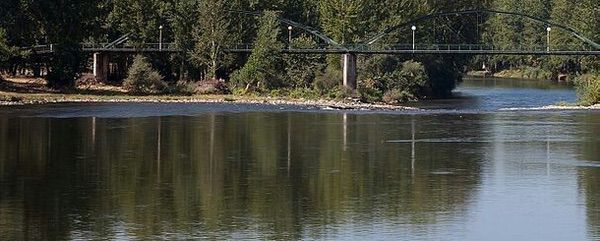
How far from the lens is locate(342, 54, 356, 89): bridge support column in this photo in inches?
4274

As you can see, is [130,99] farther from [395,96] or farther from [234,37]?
[395,96]

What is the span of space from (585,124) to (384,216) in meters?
43.6

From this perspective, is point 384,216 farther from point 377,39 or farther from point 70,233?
point 377,39

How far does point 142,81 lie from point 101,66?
899 centimetres

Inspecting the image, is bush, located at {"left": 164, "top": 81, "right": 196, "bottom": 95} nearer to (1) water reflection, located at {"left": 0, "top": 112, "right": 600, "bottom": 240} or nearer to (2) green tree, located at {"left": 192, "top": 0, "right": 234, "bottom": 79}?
(2) green tree, located at {"left": 192, "top": 0, "right": 234, "bottom": 79}

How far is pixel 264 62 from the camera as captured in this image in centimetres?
10750

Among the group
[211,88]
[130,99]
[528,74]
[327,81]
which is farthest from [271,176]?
[528,74]

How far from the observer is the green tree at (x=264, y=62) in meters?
107

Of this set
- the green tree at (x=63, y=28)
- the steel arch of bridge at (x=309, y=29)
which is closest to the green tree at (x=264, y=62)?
the steel arch of bridge at (x=309, y=29)

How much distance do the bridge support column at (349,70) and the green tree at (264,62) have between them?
5.94 metres

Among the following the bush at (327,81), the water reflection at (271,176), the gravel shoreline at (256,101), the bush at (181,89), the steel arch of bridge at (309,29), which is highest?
the steel arch of bridge at (309,29)

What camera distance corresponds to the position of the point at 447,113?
91438 millimetres

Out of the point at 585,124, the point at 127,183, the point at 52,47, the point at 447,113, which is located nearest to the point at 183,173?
the point at 127,183

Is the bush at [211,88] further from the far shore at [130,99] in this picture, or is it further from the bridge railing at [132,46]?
the bridge railing at [132,46]
